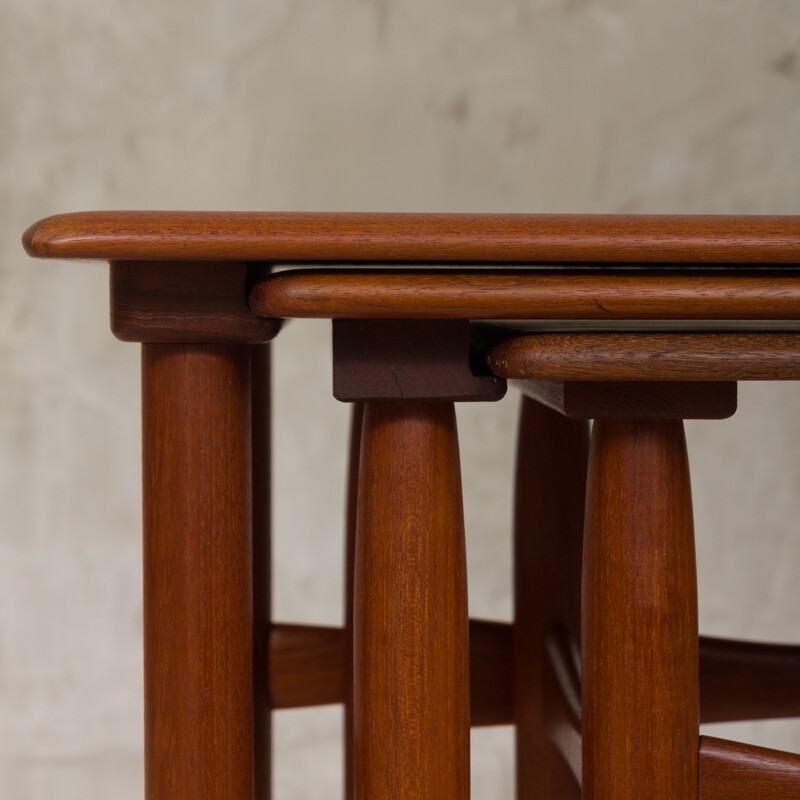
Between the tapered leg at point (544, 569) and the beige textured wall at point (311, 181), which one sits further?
the beige textured wall at point (311, 181)

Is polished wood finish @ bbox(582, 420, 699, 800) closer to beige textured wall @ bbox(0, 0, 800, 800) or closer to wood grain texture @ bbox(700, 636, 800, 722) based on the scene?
wood grain texture @ bbox(700, 636, 800, 722)

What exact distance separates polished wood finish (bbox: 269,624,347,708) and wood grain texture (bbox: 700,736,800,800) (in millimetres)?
344

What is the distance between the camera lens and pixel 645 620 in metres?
A: 0.44

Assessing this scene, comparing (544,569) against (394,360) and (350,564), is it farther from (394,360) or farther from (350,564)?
(394,360)

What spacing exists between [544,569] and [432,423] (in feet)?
1.15

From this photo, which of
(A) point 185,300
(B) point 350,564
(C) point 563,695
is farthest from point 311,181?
(A) point 185,300

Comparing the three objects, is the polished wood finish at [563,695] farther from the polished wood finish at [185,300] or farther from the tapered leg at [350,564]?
the polished wood finish at [185,300]

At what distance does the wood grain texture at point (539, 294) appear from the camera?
1.32ft

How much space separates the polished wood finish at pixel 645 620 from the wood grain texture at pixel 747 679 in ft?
1.05

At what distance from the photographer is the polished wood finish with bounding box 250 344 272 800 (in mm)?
717

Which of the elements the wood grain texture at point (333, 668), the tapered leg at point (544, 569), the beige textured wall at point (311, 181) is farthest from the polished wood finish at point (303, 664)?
the beige textured wall at point (311, 181)

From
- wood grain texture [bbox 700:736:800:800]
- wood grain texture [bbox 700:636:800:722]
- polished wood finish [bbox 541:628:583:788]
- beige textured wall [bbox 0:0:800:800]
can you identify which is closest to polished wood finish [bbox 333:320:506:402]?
wood grain texture [bbox 700:736:800:800]

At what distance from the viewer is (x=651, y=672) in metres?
0.44

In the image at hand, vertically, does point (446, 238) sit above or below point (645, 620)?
above
